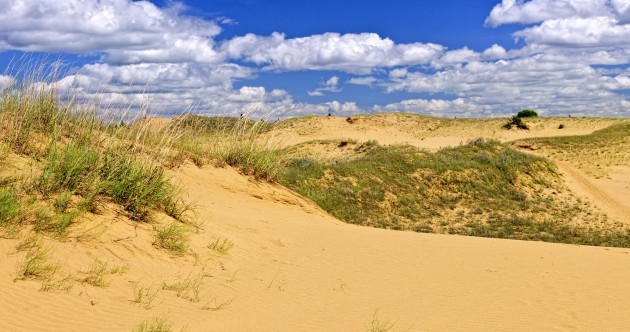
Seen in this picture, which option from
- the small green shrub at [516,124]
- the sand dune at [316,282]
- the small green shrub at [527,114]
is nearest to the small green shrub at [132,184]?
the sand dune at [316,282]

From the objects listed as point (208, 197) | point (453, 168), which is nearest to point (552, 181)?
point (453, 168)

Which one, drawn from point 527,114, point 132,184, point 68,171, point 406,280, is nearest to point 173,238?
point 132,184

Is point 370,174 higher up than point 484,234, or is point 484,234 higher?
point 370,174

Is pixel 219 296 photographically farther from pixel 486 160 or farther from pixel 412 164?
pixel 486 160

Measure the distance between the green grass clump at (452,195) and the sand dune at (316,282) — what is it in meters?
4.95

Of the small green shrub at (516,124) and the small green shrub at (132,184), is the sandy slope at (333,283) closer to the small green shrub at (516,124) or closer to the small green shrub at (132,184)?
the small green shrub at (132,184)

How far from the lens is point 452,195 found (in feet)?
68.1

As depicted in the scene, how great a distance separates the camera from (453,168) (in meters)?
22.5

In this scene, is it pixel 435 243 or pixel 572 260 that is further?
pixel 435 243

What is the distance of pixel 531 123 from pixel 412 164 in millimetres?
24611

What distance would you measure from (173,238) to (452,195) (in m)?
14.5

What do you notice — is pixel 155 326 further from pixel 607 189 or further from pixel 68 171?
pixel 607 189

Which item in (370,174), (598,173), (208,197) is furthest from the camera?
(598,173)

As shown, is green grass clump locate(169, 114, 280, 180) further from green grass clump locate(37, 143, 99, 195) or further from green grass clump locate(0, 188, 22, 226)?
green grass clump locate(0, 188, 22, 226)
